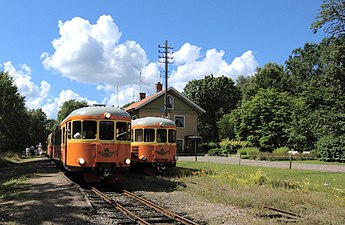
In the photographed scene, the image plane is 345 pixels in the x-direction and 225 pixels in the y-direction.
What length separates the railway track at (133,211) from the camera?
8695mm

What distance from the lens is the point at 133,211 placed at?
9992 millimetres

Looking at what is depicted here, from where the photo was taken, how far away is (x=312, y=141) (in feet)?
152

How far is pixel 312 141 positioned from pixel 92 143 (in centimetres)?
3734

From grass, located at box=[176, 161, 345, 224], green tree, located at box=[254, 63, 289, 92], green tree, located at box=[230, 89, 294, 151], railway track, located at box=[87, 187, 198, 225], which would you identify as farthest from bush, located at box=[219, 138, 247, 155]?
railway track, located at box=[87, 187, 198, 225]

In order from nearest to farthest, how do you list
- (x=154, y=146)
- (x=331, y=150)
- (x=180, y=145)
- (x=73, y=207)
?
(x=73, y=207), (x=154, y=146), (x=331, y=150), (x=180, y=145)

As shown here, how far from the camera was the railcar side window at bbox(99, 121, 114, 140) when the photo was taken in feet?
47.9

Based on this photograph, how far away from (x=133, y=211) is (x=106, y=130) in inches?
206

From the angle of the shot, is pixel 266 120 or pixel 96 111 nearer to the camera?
pixel 96 111

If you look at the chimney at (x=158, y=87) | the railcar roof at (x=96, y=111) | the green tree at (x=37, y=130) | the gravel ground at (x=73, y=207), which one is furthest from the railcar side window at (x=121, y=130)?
the green tree at (x=37, y=130)

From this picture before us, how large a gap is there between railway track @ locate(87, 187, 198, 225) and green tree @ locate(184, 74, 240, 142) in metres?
60.3

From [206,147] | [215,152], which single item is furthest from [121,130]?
[206,147]

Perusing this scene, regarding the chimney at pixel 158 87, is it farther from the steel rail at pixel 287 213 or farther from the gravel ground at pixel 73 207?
the steel rail at pixel 287 213

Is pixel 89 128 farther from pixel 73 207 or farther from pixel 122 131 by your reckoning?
pixel 73 207

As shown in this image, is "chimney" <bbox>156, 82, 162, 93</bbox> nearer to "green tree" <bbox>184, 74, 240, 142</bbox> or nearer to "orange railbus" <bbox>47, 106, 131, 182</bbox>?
"green tree" <bbox>184, 74, 240, 142</bbox>
